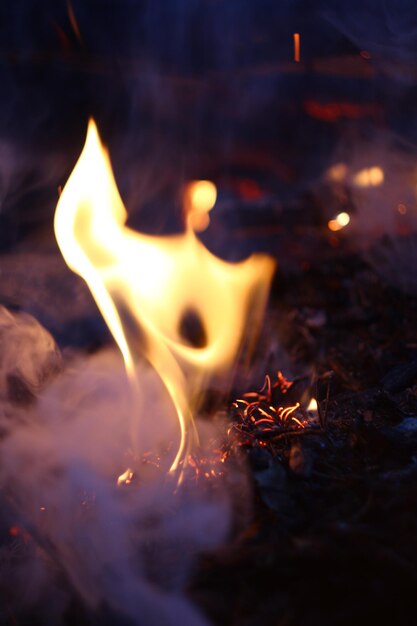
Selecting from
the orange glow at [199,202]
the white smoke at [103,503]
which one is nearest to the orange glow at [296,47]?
the orange glow at [199,202]

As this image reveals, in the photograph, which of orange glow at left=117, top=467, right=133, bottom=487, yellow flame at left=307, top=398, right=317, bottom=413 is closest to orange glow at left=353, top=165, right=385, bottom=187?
yellow flame at left=307, top=398, right=317, bottom=413

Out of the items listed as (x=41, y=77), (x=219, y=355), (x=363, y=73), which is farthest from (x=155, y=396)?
(x=363, y=73)

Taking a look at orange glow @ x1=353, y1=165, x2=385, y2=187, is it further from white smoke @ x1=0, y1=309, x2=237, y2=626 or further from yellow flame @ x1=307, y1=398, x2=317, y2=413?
white smoke @ x1=0, y1=309, x2=237, y2=626

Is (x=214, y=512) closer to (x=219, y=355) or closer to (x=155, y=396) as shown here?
(x=155, y=396)

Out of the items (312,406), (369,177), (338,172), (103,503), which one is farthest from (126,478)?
(338,172)

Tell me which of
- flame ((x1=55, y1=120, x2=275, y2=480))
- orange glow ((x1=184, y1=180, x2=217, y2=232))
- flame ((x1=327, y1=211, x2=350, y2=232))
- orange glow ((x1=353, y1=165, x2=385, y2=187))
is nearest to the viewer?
flame ((x1=55, y1=120, x2=275, y2=480))
